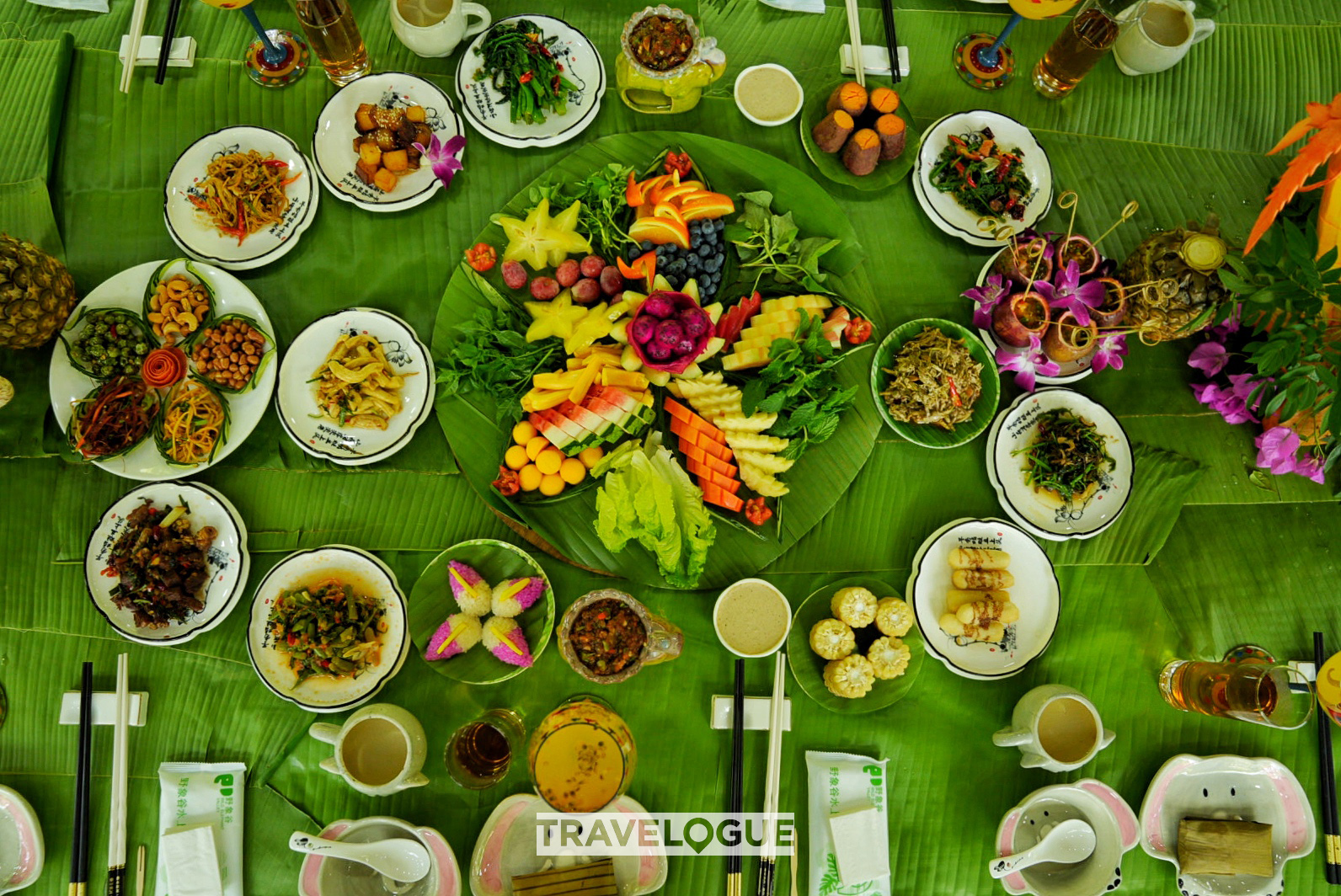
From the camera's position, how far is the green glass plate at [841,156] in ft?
11.2

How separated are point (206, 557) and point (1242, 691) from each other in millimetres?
3924

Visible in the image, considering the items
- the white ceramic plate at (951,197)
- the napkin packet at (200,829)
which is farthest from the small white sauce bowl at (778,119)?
the napkin packet at (200,829)

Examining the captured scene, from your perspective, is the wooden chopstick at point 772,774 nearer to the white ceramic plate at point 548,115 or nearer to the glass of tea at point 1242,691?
the glass of tea at point 1242,691

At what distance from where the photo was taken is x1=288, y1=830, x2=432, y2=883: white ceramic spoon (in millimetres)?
2594

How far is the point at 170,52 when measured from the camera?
11.4 feet

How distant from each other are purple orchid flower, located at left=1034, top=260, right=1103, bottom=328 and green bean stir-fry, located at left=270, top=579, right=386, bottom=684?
114 inches

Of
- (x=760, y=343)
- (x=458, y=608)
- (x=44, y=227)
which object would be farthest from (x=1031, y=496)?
(x=44, y=227)

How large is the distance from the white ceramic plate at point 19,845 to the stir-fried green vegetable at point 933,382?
3.65 m

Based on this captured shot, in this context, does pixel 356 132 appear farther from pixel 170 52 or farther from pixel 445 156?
pixel 170 52

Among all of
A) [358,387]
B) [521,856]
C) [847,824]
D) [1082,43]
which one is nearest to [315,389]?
[358,387]

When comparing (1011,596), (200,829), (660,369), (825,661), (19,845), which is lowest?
(19,845)

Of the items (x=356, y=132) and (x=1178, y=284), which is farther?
(x=356, y=132)

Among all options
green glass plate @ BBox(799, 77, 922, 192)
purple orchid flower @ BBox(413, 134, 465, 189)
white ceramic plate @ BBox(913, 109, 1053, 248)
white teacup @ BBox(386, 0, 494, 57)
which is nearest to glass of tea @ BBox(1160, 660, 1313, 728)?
white ceramic plate @ BBox(913, 109, 1053, 248)

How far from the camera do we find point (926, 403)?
304cm
